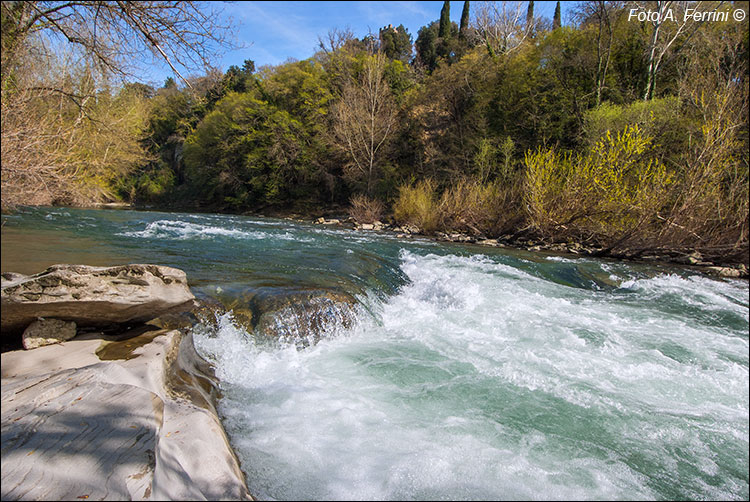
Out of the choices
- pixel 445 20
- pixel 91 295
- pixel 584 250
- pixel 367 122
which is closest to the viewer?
pixel 91 295

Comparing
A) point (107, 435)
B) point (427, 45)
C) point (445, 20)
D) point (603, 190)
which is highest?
point (445, 20)

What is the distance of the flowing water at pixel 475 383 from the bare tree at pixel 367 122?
58.6ft

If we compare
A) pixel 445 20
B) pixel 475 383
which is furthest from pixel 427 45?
pixel 475 383

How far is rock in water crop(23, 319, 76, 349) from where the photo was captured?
2.82 m

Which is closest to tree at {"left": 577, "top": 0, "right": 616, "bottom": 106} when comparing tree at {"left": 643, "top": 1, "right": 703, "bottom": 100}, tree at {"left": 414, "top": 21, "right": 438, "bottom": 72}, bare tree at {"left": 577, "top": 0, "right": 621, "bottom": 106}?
bare tree at {"left": 577, "top": 0, "right": 621, "bottom": 106}

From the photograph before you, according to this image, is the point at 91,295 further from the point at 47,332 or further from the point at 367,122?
the point at 367,122

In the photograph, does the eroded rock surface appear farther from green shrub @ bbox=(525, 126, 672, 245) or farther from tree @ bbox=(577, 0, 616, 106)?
tree @ bbox=(577, 0, 616, 106)

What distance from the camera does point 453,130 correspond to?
22.7m

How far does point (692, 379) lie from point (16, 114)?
7607 millimetres

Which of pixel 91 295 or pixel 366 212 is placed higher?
pixel 366 212

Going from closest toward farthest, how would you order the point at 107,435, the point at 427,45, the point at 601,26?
1. the point at 107,435
2. the point at 601,26
3. the point at 427,45

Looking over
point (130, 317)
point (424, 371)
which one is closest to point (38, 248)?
point (130, 317)

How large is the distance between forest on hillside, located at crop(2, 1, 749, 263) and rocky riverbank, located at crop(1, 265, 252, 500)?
0.96m

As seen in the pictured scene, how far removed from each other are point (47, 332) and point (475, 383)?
3735 millimetres
